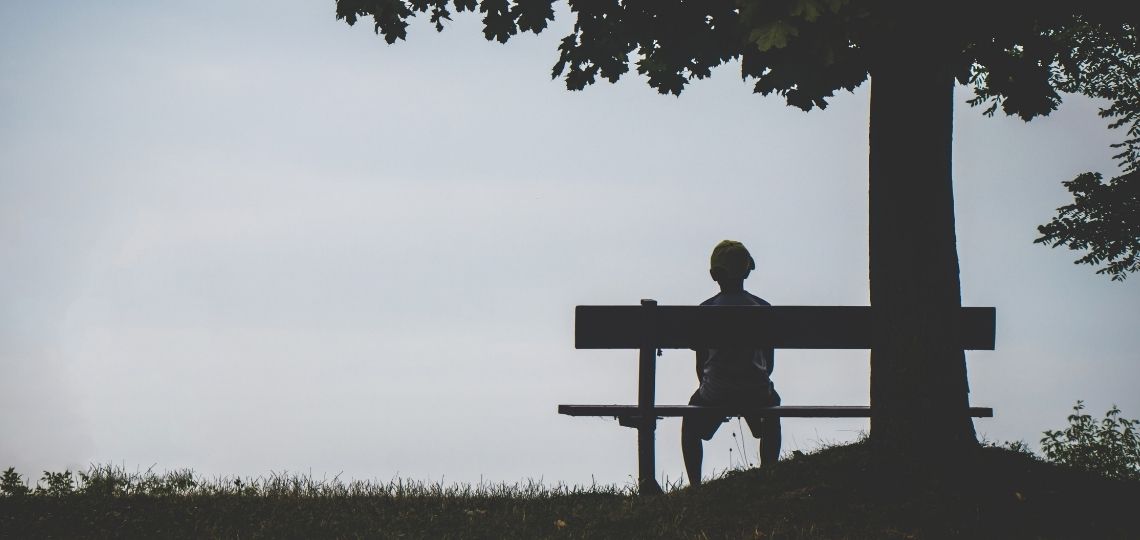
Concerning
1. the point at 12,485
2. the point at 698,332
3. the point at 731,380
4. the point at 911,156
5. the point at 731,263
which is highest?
the point at 911,156

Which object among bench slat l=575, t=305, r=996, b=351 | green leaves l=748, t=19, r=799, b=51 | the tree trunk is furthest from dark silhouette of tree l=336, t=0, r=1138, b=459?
bench slat l=575, t=305, r=996, b=351

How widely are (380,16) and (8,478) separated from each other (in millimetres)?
4912

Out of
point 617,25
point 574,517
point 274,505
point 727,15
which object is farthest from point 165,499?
point 727,15

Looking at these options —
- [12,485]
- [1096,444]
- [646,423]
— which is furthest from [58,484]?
[1096,444]

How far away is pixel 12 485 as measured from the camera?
26.1 feet

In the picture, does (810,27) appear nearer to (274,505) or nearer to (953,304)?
(953,304)

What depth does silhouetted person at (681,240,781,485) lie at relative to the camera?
732 centimetres

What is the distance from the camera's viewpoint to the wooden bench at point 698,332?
23.7 feet

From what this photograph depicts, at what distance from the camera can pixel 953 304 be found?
6.32m

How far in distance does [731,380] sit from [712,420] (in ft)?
1.30

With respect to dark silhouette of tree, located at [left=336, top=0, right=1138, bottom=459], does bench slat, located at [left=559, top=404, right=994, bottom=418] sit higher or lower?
lower

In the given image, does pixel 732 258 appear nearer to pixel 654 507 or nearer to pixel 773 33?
pixel 654 507

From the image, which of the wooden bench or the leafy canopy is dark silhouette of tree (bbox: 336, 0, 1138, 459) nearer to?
the leafy canopy

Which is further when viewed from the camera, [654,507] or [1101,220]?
[1101,220]
